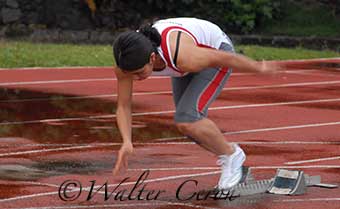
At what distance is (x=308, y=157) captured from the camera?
10.2 meters

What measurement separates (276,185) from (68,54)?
1250cm

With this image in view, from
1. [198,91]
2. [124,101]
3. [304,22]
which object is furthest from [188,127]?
[304,22]

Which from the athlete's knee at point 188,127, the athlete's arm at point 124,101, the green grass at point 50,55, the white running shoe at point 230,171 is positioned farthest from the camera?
the green grass at point 50,55

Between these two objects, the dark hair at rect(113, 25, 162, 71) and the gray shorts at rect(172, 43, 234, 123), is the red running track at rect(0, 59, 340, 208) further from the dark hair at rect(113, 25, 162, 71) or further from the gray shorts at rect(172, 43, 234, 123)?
the dark hair at rect(113, 25, 162, 71)

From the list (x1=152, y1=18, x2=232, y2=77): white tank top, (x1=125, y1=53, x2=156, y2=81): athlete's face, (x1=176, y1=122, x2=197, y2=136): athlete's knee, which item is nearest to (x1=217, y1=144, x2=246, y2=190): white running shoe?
(x1=176, y1=122, x2=197, y2=136): athlete's knee

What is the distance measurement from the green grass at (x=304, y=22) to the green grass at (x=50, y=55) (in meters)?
6.39

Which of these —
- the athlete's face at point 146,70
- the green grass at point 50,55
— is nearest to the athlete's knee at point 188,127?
the athlete's face at point 146,70

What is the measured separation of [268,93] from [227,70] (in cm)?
825

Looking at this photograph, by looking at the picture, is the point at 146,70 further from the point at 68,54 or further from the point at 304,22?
the point at 304,22

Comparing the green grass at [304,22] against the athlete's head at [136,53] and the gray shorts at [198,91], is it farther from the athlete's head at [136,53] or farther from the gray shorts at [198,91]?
the athlete's head at [136,53]

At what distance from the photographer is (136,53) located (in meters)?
7.15

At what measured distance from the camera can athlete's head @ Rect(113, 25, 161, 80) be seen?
7.15 m

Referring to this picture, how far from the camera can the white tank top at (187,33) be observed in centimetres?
732

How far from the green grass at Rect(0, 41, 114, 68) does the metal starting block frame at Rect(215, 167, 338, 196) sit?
33.9 feet
